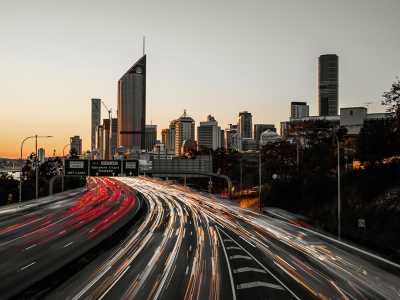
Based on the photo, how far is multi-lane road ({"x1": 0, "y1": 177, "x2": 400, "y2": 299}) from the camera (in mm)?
15344

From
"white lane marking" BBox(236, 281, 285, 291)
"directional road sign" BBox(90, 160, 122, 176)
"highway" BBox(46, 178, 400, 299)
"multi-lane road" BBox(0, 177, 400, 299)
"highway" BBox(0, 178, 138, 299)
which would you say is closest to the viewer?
"highway" BBox(46, 178, 400, 299)

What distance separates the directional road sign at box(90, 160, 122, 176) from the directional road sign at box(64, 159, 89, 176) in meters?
0.97

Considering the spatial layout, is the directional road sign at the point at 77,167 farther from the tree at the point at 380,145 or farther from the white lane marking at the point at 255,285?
the tree at the point at 380,145

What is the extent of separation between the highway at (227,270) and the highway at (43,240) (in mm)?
2571

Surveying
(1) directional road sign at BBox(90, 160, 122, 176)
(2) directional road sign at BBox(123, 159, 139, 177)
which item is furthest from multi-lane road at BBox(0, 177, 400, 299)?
(2) directional road sign at BBox(123, 159, 139, 177)

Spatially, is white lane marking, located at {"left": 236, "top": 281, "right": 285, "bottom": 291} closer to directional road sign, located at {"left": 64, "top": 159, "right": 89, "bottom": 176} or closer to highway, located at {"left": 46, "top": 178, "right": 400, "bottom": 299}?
highway, located at {"left": 46, "top": 178, "right": 400, "bottom": 299}

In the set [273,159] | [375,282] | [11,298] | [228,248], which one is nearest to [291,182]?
[273,159]

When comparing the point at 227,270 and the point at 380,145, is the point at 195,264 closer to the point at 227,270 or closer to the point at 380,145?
the point at 227,270

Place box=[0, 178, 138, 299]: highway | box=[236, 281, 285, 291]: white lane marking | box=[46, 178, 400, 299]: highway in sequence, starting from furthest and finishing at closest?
1. box=[0, 178, 138, 299]: highway
2. box=[236, 281, 285, 291]: white lane marking
3. box=[46, 178, 400, 299]: highway

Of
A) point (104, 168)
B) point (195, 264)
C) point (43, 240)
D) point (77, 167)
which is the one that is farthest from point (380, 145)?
point (77, 167)

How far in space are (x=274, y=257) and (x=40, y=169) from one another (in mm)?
122393

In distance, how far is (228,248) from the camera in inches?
936

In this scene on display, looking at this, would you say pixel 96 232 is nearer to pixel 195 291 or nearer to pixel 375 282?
pixel 195 291

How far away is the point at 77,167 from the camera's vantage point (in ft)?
173
